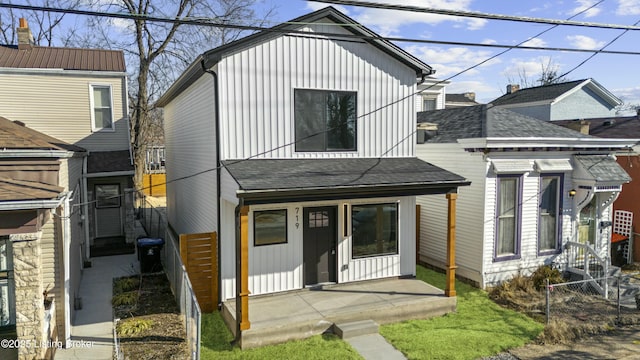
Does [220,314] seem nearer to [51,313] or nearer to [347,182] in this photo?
[51,313]

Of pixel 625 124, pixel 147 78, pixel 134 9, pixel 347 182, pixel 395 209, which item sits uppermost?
pixel 134 9

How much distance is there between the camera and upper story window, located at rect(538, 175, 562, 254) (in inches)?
506

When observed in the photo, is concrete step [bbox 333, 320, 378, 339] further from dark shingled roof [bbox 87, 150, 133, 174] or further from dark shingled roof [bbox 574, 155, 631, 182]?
dark shingled roof [bbox 87, 150, 133, 174]

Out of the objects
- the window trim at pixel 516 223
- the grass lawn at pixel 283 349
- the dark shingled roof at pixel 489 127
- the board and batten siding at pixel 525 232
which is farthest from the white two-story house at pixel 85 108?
the window trim at pixel 516 223

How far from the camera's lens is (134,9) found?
26.3 m

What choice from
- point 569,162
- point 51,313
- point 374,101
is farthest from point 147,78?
point 569,162

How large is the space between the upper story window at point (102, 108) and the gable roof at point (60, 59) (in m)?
0.74

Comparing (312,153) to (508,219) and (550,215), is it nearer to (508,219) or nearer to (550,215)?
(508,219)

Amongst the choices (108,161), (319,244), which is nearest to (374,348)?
(319,244)

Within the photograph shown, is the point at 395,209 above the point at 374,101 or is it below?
below

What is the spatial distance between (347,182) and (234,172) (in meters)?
2.47

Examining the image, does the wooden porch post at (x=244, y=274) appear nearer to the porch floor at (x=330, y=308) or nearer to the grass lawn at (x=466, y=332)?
the porch floor at (x=330, y=308)

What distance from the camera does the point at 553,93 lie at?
28234 millimetres

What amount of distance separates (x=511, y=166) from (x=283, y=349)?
7.81m
